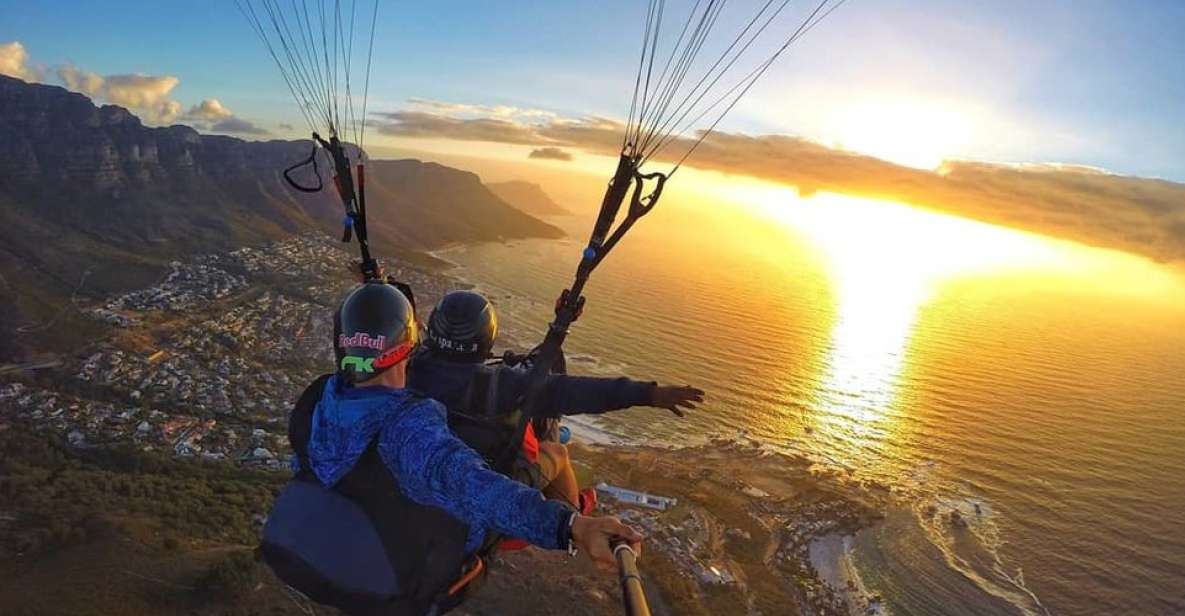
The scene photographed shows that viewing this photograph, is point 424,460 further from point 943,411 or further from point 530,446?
point 943,411

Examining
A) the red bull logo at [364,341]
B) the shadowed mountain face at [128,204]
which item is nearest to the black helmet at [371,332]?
the red bull logo at [364,341]

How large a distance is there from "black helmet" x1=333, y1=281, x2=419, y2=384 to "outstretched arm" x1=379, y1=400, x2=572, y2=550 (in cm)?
41

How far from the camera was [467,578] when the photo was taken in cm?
330

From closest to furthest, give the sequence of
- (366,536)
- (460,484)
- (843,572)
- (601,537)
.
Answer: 1. (601,537)
2. (460,484)
3. (366,536)
4. (843,572)

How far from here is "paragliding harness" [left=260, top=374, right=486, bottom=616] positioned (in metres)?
2.75

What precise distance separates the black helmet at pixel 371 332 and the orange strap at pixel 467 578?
47.2 inches

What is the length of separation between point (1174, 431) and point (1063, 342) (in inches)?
1094

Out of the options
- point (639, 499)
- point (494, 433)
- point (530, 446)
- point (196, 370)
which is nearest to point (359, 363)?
point (494, 433)

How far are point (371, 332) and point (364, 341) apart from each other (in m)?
0.06

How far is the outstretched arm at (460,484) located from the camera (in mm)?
2254

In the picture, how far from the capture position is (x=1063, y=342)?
79250mm

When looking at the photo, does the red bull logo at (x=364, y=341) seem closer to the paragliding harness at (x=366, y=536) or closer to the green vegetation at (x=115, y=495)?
the paragliding harness at (x=366, y=536)

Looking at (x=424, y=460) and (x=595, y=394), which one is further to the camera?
(x=595, y=394)

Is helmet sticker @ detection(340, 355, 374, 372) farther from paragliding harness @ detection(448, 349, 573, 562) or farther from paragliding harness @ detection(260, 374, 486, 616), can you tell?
paragliding harness @ detection(448, 349, 573, 562)
